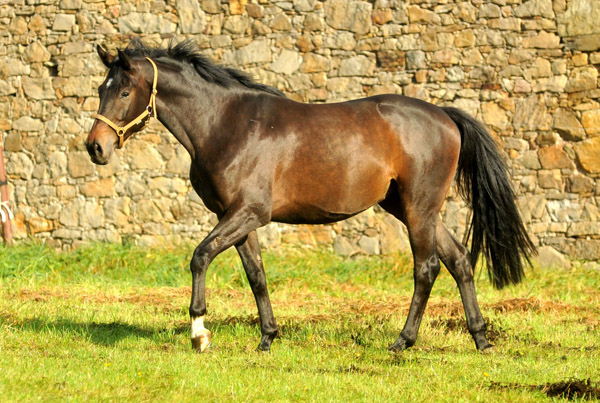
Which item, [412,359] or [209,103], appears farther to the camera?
[209,103]

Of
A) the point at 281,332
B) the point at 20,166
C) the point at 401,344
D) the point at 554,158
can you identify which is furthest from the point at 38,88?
the point at 401,344

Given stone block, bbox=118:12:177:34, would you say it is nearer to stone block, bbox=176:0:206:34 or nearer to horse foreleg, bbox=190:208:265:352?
stone block, bbox=176:0:206:34

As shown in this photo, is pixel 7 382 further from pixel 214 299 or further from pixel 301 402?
pixel 214 299

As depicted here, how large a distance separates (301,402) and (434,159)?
251 cm

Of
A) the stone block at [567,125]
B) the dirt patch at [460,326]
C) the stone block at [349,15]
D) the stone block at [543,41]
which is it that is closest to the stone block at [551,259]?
the stone block at [567,125]

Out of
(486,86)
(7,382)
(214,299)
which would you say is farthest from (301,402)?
(486,86)

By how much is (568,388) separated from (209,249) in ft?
7.71

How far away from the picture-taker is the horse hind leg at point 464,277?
19.4ft

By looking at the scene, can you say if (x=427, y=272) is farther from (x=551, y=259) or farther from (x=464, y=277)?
(x=551, y=259)

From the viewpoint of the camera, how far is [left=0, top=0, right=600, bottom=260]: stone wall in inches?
375

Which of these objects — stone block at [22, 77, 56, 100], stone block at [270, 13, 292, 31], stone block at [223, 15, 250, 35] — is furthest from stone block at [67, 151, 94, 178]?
stone block at [270, 13, 292, 31]

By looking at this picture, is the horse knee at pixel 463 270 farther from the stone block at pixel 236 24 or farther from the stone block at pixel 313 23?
the stone block at pixel 236 24

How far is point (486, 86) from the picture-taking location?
970 cm

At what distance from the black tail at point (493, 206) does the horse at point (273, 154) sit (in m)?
0.19
